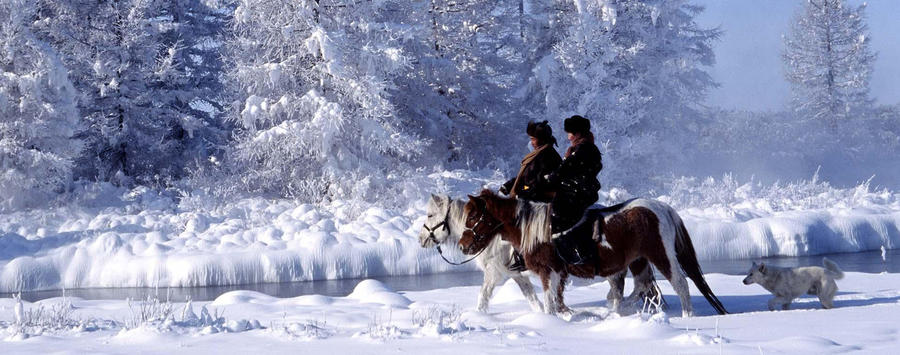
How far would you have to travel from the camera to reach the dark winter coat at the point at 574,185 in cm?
703

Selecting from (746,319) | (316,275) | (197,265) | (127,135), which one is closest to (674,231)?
(746,319)

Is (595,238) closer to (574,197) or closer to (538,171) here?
(574,197)

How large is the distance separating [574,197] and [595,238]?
444 mm

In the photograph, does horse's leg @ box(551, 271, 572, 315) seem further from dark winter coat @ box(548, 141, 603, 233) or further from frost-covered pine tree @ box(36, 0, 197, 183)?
frost-covered pine tree @ box(36, 0, 197, 183)

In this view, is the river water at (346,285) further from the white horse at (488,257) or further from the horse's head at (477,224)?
the horse's head at (477,224)

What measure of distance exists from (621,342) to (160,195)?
16385mm

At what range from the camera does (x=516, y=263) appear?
7.38m

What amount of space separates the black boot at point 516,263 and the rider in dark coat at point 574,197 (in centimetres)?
46

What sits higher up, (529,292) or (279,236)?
(279,236)

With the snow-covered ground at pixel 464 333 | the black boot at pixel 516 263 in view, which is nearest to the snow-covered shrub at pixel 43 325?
the snow-covered ground at pixel 464 333

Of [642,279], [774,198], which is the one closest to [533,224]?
[642,279]

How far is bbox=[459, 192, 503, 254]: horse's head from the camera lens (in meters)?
7.03

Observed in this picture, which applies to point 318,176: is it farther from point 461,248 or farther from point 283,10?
point 461,248

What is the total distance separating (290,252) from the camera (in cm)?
1463
